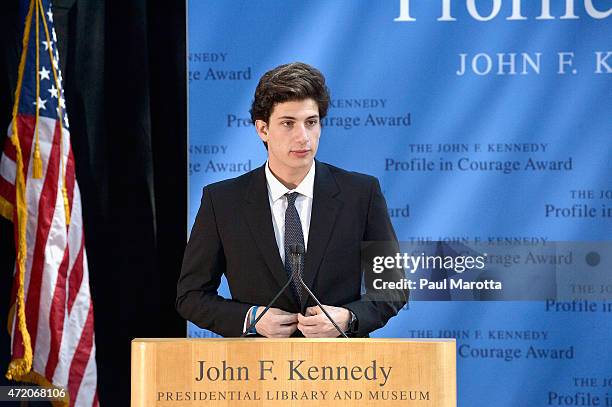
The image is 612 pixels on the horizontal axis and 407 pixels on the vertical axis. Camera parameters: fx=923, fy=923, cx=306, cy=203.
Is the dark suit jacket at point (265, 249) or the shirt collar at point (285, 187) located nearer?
the dark suit jacket at point (265, 249)

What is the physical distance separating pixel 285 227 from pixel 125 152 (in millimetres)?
1551

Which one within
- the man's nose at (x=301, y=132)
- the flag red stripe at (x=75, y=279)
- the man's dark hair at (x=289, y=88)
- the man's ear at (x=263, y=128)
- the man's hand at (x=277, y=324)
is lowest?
the man's hand at (x=277, y=324)

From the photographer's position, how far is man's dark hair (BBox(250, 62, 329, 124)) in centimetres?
300

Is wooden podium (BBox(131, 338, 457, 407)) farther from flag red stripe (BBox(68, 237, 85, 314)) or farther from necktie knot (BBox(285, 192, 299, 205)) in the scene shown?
flag red stripe (BBox(68, 237, 85, 314))

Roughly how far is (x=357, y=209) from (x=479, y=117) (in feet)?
4.11

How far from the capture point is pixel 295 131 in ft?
9.80

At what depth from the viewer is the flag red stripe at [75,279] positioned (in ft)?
13.1

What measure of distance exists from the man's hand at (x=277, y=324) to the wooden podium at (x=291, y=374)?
64cm

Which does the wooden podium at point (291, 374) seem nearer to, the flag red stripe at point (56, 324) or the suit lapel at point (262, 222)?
the suit lapel at point (262, 222)

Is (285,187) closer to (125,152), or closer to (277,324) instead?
(277,324)

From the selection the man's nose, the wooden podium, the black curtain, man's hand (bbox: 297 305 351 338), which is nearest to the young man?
the man's nose

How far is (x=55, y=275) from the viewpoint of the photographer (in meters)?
3.93

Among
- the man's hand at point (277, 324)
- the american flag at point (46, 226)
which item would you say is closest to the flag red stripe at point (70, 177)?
the american flag at point (46, 226)

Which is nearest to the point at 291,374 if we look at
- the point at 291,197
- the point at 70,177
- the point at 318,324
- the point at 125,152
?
the point at 318,324
